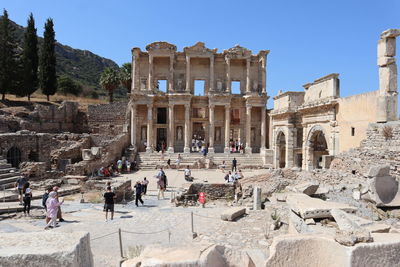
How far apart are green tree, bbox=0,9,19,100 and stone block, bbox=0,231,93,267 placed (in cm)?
3719

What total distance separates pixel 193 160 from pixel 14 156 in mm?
15086

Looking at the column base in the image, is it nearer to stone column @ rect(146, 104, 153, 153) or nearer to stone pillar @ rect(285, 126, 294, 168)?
stone pillar @ rect(285, 126, 294, 168)

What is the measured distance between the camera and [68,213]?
35.2 feet

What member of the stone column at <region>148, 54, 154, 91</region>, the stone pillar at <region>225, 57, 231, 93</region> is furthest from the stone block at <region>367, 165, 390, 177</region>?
the stone column at <region>148, 54, 154, 91</region>

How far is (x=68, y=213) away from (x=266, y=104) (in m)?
26.4

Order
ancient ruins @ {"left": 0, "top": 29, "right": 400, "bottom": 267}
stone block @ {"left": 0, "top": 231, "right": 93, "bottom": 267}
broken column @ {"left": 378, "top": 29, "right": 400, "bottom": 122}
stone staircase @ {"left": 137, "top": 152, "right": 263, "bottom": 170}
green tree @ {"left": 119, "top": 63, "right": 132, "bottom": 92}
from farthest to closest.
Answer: green tree @ {"left": 119, "top": 63, "right": 132, "bottom": 92} → stone staircase @ {"left": 137, "top": 152, "right": 263, "bottom": 170} → broken column @ {"left": 378, "top": 29, "right": 400, "bottom": 122} → ancient ruins @ {"left": 0, "top": 29, "right": 400, "bottom": 267} → stone block @ {"left": 0, "top": 231, "right": 93, "bottom": 267}

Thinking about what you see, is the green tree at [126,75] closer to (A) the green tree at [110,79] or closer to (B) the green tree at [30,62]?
(A) the green tree at [110,79]

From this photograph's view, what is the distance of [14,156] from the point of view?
1986cm

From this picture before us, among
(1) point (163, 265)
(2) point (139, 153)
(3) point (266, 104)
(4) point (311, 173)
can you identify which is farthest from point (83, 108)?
(1) point (163, 265)

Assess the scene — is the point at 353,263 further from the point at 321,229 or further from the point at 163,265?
the point at 321,229

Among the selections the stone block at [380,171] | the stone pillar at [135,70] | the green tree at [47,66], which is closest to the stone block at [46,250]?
the stone block at [380,171]

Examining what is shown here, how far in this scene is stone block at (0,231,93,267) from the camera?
2711 mm

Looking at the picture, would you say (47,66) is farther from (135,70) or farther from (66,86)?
(66,86)

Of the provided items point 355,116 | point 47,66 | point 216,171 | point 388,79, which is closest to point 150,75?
point 216,171
